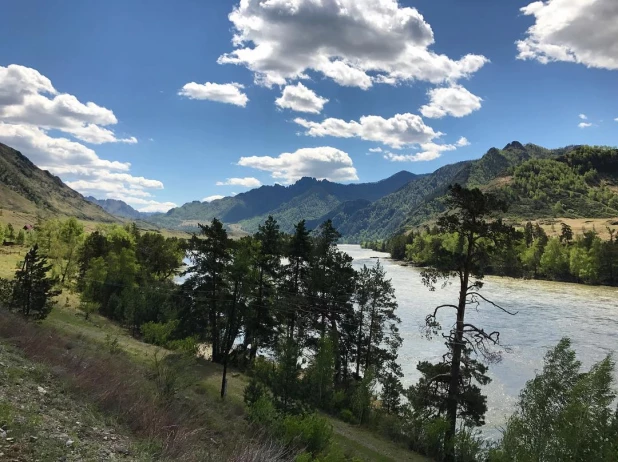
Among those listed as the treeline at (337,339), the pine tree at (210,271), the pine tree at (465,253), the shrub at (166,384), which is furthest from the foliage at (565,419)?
the pine tree at (210,271)

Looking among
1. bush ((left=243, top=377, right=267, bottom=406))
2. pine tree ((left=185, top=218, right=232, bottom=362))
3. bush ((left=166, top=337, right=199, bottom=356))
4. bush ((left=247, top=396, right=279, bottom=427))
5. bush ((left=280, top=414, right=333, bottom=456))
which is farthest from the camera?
pine tree ((left=185, top=218, right=232, bottom=362))

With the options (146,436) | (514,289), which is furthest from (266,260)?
(514,289)

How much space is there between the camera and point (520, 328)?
58.5 metres

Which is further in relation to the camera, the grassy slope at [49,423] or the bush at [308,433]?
the bush at [308,433]

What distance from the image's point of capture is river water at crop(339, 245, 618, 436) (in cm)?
4112

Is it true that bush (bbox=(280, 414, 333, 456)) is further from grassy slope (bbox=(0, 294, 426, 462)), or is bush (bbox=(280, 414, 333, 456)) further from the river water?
the river water

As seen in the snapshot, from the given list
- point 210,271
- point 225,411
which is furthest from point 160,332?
point 225,411

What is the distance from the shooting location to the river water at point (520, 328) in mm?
41125

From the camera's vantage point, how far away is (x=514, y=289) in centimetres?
10012

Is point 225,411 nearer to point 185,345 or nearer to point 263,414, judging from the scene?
point 263,414

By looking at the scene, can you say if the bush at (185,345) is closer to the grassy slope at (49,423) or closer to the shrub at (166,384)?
the shrub at (166,384)

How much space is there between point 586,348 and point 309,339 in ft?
106

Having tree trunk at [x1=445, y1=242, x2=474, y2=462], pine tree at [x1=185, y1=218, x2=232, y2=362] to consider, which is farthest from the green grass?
pine tree at [x1=185, y1=218, x2=232, y2=362]

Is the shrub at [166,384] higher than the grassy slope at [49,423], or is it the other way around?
the grassy slope at [49,423]
